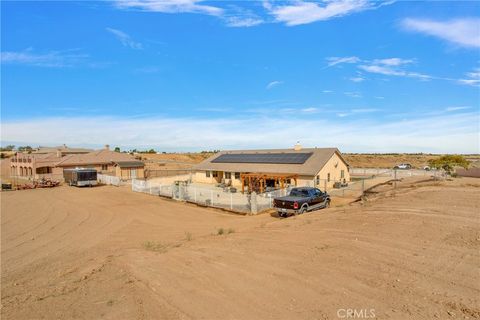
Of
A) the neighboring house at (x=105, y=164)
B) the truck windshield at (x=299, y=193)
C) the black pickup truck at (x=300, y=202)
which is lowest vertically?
the black pickup truck at (x=300, y=202)

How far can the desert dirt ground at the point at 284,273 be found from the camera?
610 centimetres

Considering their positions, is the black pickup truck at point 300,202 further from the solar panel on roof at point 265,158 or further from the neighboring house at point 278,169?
the solar panel on roof at point 265,158

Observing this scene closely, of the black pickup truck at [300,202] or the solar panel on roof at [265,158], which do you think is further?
the solar panel on roof at [265,158]

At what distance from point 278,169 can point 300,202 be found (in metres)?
16.6

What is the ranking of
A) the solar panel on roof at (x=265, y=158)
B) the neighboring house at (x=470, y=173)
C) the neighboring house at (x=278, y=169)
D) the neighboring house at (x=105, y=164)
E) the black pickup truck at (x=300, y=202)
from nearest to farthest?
the black pickup truck at (x=300, y=202), the neighboring house at (x=278, y=169), the solar panel on roof at (x=265, y=158), the neighboring house at (x=470, y=173), the neighboring house at (x=105, y=164)

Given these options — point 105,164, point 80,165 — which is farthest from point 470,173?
point 80,165

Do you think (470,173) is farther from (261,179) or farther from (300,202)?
(300,202)

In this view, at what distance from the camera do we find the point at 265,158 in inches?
1590

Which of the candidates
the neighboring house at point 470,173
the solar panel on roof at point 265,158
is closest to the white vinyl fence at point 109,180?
the solar panel on roof at point 265,158

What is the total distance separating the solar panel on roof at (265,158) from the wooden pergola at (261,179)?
3031mm

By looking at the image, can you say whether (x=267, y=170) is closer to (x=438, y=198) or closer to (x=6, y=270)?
(x=438, y=198)

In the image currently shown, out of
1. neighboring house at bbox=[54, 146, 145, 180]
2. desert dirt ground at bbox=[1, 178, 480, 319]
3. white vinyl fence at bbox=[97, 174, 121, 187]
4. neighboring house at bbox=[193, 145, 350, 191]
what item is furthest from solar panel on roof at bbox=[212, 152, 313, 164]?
desert dirt ground at bbox=[1, 178, 480, 319]

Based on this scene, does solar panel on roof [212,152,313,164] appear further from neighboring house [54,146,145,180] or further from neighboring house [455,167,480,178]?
neighboring house [455,167,480,178]

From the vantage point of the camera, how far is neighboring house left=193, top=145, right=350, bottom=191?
33.6m
